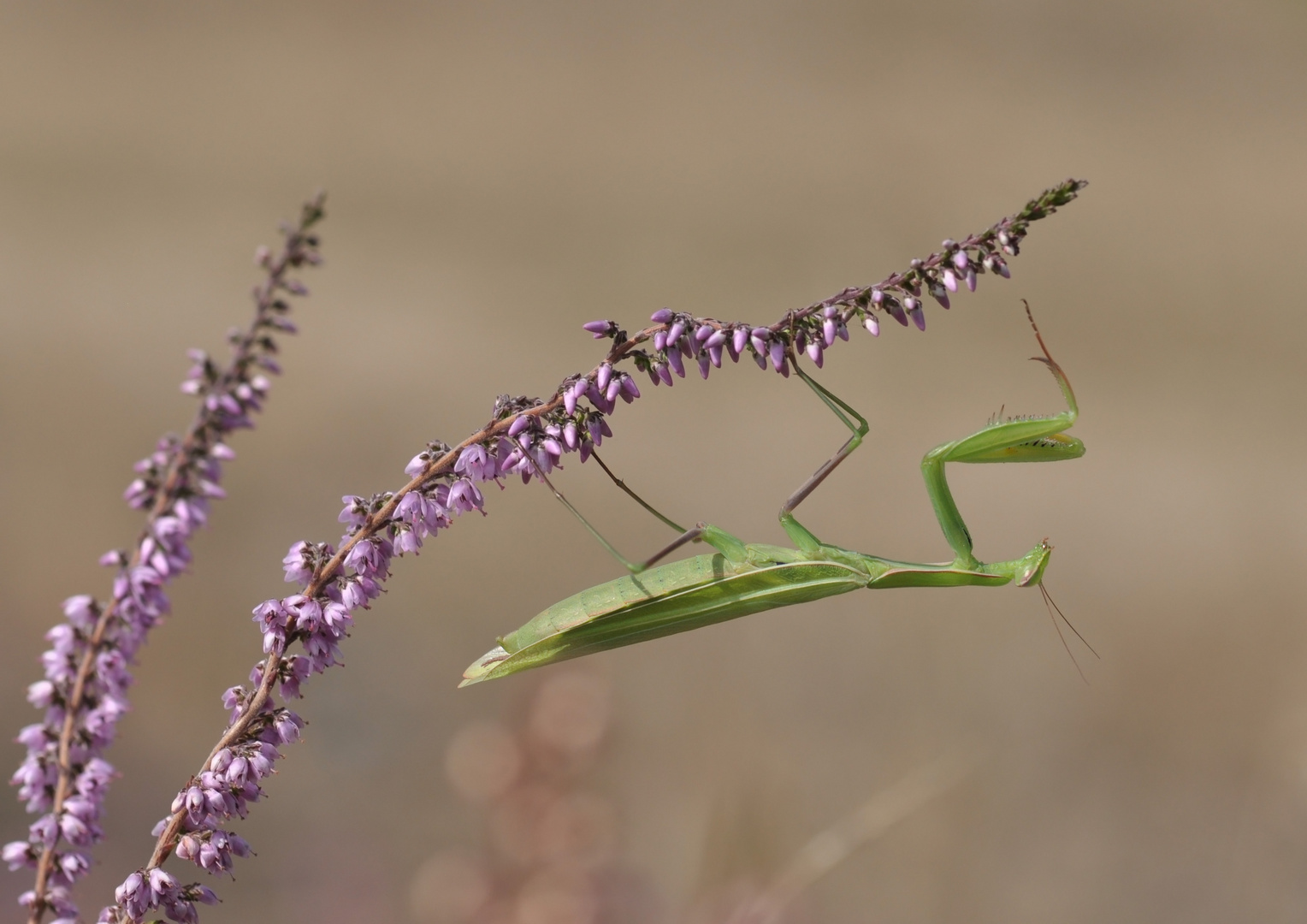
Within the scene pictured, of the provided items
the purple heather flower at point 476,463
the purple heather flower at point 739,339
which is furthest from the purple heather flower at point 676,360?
the purple heather flower at point 476,463

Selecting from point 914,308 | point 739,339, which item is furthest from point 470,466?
point 914,308

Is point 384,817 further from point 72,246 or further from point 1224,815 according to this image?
point 72,246

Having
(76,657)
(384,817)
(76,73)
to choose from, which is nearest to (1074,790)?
(384,817)

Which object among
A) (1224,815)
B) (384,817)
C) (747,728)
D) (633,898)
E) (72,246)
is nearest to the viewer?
(633,898)

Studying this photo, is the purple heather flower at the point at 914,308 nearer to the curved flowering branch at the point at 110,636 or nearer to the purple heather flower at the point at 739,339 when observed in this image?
the purple heather flower at the point at 739,339

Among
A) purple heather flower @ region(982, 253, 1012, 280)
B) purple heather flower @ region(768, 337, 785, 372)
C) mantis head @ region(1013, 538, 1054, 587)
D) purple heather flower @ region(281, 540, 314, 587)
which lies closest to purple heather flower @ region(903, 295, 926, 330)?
purple heather flower @ region(982, 253, 1012, 280)

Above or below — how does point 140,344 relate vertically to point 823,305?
above

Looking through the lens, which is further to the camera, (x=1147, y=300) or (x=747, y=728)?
(x=1147, y=300)

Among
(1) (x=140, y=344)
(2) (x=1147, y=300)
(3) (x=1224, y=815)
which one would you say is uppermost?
(1) (x=140, y=344)
